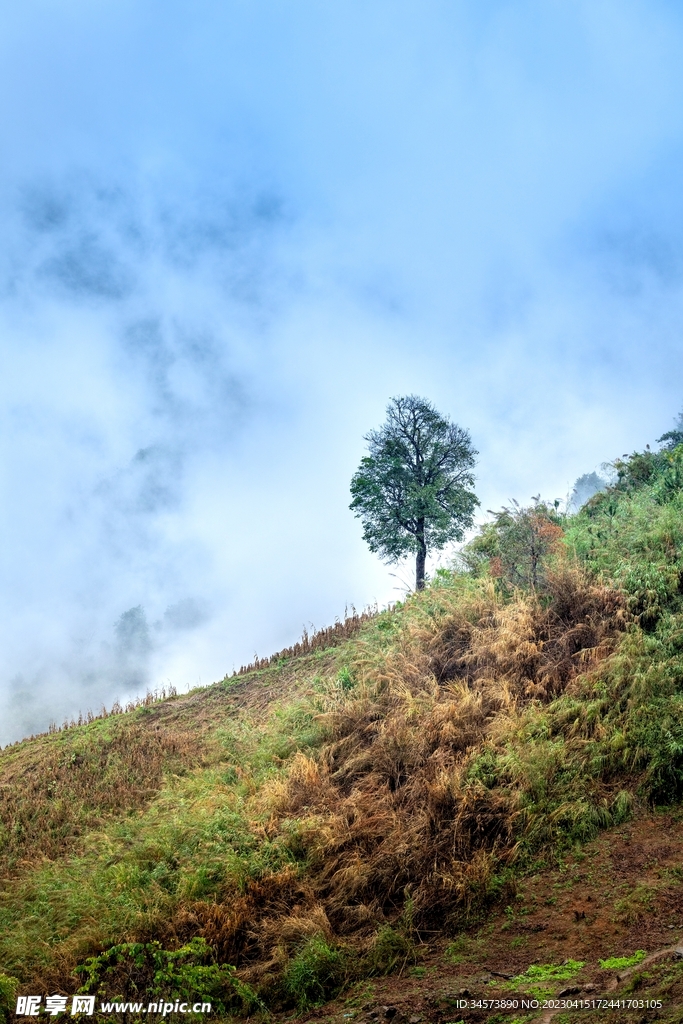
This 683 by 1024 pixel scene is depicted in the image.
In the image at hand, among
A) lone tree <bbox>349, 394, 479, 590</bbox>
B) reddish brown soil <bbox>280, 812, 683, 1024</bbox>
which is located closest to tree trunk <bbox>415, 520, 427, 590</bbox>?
lone tree <bbox>349, 394, 479, 590</bbox>

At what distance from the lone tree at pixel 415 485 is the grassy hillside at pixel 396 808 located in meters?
12.0

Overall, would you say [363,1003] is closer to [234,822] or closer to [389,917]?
[389,917]

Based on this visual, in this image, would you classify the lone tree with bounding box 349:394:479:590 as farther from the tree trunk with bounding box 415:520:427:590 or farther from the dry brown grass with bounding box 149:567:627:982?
the dry brown grass with bounding box 149:567:627:982

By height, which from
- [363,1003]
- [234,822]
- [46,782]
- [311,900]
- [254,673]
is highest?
[254,673]

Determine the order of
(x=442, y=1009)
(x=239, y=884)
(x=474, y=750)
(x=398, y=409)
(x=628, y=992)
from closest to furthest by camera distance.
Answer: (x=628, y=992) < (x=442, y=1009) < (x=239, y=884) < (x=474, y=750) < (x=398, y=409)

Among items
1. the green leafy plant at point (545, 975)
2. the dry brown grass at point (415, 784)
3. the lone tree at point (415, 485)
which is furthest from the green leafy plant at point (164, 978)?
the lone tree at point (415, 485)

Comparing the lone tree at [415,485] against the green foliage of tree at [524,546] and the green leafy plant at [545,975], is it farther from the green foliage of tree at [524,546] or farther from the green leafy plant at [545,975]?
the green leafy plant at [545,975]

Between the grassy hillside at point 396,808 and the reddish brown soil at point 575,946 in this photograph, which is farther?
the grassy hillside at point 396,808

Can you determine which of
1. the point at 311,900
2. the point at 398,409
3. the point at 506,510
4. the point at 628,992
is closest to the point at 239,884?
the point at 311,900

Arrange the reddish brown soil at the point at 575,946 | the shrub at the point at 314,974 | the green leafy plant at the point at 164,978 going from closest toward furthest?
the reddish brown soil at the point at 575,946 → the green leafy plant at the point at 164,978 → the shrub at the point at 314,974

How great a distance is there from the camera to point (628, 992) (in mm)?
4992

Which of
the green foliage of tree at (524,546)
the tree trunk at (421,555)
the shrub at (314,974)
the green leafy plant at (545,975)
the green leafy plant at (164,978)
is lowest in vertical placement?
the green leafy plant at (545,975)

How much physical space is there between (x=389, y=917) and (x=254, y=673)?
49.2 feet

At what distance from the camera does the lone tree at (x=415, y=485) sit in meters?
27.7
